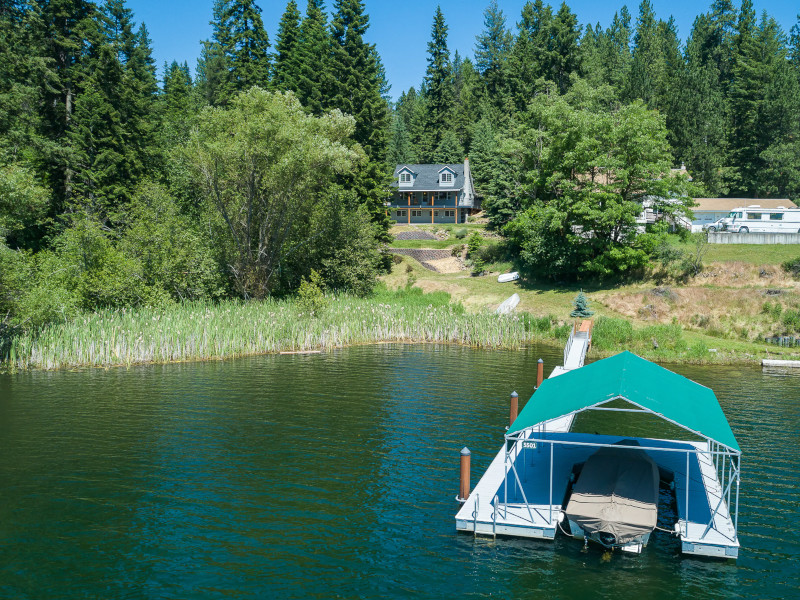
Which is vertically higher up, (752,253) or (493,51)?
(493,51)

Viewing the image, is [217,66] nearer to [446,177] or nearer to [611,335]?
[446,177]

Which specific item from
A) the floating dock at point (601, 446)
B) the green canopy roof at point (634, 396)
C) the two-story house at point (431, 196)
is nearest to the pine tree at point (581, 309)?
the floating dock at point (601, 446)

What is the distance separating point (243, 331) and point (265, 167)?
42.4 ft

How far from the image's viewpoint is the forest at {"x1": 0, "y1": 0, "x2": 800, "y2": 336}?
1481 inches

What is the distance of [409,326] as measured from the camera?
122 feet

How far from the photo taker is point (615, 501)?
536 inches

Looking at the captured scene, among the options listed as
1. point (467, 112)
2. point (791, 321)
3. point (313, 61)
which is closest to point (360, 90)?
point (313, 61)

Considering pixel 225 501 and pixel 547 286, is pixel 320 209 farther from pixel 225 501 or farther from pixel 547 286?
pixel 225 501

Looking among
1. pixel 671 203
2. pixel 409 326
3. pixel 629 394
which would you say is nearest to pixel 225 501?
pixel 629 394

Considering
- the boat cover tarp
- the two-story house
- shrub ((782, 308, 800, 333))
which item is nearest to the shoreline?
shrub ((782, 308, 800, 333))

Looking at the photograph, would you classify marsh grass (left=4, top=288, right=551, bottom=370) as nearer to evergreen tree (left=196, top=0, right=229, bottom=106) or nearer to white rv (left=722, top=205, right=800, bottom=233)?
white rv (left=722, top=205, right=800, bottom=233)

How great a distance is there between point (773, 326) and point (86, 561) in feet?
115

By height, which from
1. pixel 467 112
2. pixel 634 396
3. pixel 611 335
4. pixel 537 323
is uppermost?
pixel 467 112

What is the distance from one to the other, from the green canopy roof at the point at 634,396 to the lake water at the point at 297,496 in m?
2.52
